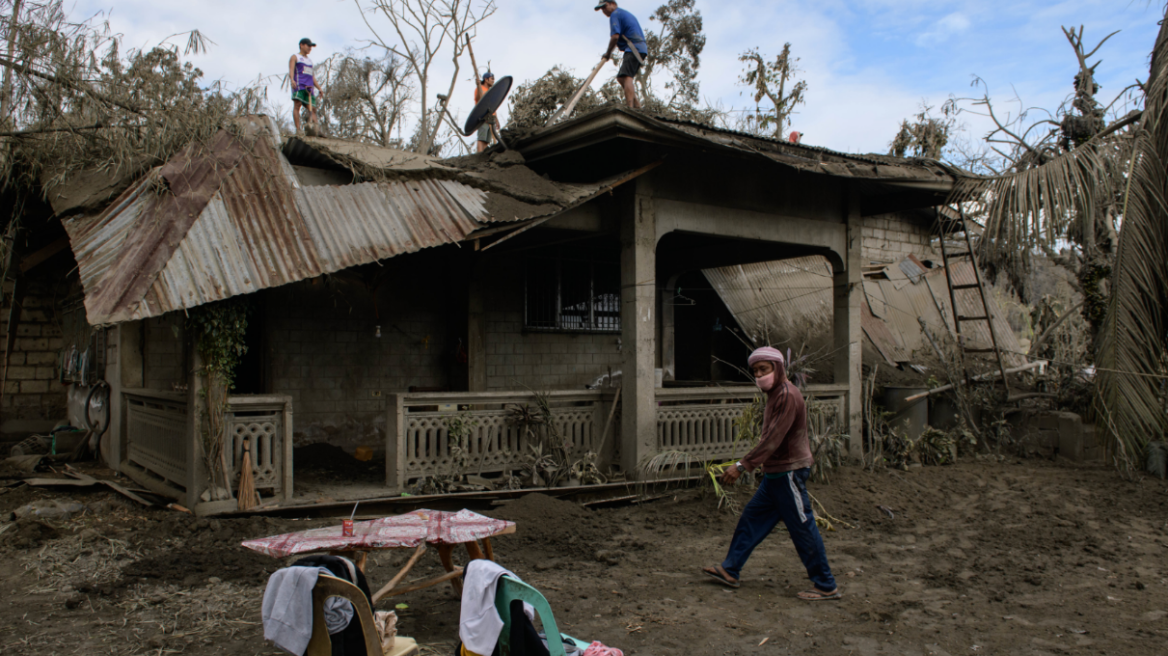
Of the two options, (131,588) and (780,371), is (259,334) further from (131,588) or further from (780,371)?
(780,371)

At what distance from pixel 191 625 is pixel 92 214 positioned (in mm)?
4391

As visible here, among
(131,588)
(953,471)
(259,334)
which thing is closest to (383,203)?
(259,334)

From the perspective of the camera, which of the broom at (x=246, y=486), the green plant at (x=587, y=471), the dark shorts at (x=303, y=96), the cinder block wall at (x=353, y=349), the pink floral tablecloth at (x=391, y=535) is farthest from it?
the dark shorts at (x=303, y=96)

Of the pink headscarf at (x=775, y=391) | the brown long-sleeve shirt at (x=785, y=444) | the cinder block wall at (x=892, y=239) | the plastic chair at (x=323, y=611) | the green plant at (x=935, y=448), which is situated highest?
the cinder block wall at (x=892, y=239)

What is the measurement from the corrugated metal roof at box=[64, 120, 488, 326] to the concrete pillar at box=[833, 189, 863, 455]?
5432mm

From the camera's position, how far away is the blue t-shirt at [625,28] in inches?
375

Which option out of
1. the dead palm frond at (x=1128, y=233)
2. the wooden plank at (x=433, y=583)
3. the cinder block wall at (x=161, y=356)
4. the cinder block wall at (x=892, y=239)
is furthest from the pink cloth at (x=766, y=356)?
the cinder block wall at (x=892, y=239)

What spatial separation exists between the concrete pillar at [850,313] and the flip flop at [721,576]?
17.6 feet

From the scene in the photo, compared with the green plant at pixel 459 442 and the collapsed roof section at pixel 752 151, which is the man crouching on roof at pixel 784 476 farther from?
the green plant at pixel 459 442

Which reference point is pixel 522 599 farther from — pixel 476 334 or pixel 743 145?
pixel 476 334

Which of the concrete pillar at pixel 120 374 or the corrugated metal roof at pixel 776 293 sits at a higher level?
the corrugated metal roof at pixel 776 293

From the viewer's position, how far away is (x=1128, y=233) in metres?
8.66

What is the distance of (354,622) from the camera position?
339cm

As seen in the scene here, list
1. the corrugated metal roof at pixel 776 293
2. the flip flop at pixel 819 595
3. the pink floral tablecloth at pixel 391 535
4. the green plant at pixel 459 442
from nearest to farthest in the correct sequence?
the pink floral tablecloth at pixel 391 535 < the flip flop at pixel 819 595 < the green plant at pixel 459 442 < the corrugated metal roof at pixel 776 293
